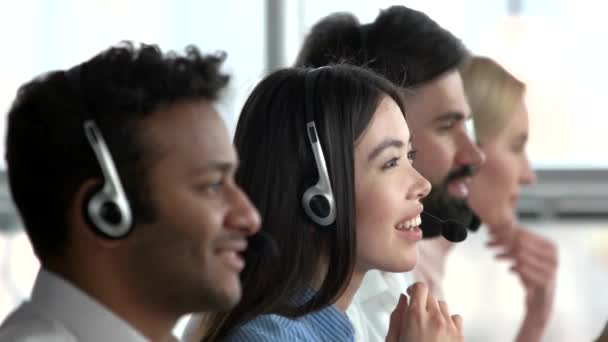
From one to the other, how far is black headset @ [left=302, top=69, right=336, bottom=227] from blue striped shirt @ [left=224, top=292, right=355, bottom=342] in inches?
4.4

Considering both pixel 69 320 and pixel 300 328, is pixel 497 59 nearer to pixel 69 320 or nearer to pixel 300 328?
pixel 300 328

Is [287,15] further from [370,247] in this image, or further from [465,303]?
[370,247]

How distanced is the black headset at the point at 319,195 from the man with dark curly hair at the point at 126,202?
26cm

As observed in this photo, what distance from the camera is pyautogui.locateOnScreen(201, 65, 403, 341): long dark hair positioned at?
1.12 m

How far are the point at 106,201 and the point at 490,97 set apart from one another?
1.27 metres

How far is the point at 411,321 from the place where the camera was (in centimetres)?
110

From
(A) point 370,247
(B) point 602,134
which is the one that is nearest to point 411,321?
(A) point 370,247

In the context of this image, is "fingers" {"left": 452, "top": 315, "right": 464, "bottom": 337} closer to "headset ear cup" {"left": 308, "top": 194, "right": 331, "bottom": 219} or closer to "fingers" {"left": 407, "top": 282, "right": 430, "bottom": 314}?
"fingers" {"left": 407, "top": 282, "right": 430, "bottom": 314}

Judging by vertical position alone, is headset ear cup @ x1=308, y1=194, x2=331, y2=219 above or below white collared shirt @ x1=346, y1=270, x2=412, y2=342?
above

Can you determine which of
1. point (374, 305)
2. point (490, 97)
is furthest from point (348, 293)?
point (490, 97)

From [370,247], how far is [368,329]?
279 millimetres

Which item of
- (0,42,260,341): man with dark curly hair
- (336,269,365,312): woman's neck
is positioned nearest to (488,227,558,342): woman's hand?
(336,269,365,312): woman's neck

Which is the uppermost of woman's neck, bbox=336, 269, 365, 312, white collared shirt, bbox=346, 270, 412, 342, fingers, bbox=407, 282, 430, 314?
fingers, bbox=407, 282, 430, 314

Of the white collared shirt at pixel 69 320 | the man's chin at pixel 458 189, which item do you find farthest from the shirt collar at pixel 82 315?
the man's chin at pixel 458 189
